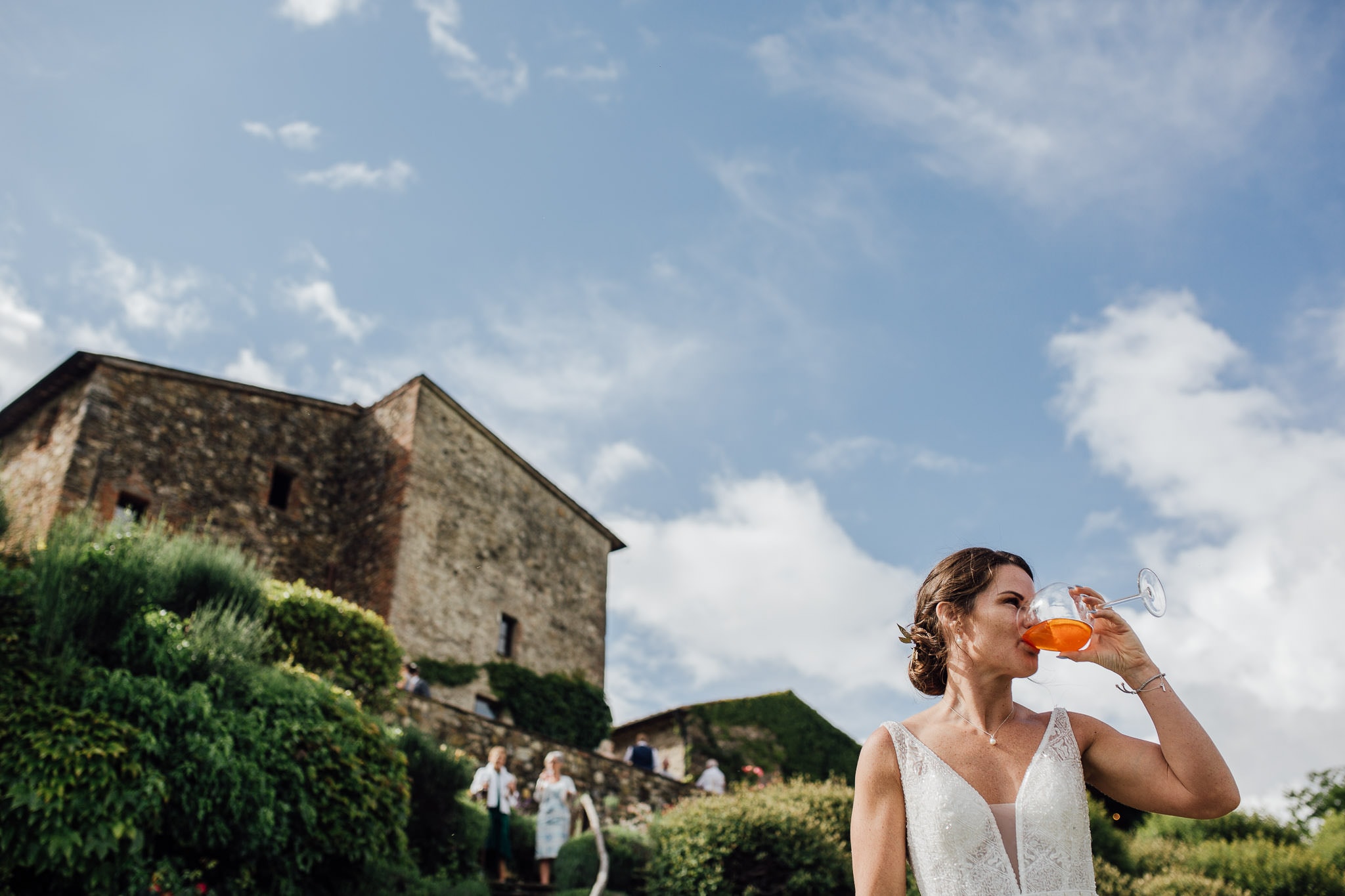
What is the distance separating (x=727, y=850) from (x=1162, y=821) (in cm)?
1206

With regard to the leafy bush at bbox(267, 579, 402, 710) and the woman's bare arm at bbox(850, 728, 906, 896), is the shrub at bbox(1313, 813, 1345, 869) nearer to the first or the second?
the leafy bush at bbox(267, 579, 402, 710)

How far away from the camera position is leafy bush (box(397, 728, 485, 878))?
1067cm

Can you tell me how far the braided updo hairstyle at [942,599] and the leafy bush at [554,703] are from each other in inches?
740

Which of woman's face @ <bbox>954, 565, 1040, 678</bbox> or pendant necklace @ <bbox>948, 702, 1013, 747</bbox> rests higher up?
woman's face @ <bbox>954, 565, 1040, 678</bbox>

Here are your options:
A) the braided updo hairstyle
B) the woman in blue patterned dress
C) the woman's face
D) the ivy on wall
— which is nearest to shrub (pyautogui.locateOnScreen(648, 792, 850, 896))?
the woman in blue patterned dress

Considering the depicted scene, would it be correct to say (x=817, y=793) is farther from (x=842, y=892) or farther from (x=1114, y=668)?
(x=1114, y=668)

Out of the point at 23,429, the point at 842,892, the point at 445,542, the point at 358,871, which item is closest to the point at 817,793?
the point at 842,892

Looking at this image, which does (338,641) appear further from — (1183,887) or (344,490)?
(1183,887)

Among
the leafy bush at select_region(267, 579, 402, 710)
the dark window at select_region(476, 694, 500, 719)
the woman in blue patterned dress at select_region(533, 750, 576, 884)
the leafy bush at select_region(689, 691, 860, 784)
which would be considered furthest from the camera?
the leafy bush at select_region(689, 691, 860, 784)

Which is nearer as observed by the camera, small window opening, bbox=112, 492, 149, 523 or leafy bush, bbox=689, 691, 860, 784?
small window opening, bbox=112, 492, 149, 523

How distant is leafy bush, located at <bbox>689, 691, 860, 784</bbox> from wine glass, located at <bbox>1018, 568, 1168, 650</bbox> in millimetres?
21528

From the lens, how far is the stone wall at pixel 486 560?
19688mm

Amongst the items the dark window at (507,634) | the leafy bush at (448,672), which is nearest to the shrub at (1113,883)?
the leafy bush at (448,672)

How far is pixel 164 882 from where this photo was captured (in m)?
7.34
